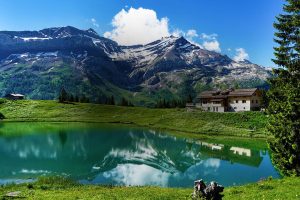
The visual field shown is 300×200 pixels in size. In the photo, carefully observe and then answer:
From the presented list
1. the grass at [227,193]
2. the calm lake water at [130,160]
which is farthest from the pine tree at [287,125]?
the calm lake water at [130,160]

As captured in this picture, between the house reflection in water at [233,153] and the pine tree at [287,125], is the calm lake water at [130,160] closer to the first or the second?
the house reflection in water at [233,153]

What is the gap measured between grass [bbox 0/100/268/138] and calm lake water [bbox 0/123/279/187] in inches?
895

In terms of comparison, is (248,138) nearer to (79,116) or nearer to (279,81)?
(279,81)

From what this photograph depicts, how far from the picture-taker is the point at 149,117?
475 ft

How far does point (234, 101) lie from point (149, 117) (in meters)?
37.2

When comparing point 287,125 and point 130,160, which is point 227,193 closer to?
point 287,125

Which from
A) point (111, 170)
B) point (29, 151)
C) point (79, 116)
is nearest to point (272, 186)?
point (111, 170)

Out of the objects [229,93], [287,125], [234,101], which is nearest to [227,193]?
[287,125]

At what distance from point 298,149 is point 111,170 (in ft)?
99.4

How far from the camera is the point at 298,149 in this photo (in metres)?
34.0

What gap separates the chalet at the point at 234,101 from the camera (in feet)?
455

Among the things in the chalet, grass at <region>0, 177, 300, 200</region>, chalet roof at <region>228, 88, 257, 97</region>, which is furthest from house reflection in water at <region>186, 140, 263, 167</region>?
chalet roof at <region>228, 88, 257, 97</region>

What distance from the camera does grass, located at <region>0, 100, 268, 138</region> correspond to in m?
112

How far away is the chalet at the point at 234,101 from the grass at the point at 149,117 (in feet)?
48.1
